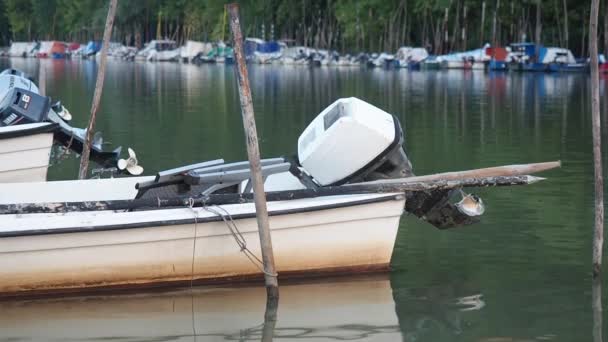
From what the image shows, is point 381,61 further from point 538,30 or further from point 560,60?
point 560,60

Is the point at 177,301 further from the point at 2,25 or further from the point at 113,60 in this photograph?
the point at 2,25

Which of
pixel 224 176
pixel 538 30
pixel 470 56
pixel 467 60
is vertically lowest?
pixel 467 60

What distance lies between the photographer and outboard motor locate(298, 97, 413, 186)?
571 inches

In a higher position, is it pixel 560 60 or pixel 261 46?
pixel 560 60

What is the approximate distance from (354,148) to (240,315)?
2.51m

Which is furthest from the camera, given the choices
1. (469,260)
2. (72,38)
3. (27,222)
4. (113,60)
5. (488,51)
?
(72,38)

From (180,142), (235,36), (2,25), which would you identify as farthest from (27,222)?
(2,25)

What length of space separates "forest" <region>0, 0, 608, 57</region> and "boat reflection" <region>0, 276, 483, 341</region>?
228 ft

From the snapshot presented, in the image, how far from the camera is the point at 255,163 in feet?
44.1

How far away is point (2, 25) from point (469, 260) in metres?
168

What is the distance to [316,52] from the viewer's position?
363 ft

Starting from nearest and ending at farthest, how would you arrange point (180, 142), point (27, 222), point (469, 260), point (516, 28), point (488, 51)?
point (27, 222) < point (469, 260) < point (180, 142) < point (488, 51) < point (516, 28)

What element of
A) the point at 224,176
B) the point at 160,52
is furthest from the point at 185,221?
the point at 160,52

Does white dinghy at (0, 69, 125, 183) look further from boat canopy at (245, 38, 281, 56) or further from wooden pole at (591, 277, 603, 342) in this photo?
boat canopy at (245, 38, 281, 56)
